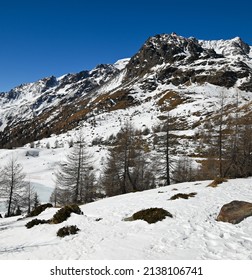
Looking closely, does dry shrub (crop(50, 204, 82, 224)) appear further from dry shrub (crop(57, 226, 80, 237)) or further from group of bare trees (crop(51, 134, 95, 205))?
group of bare trees (crop(51, 134, 95, 205))

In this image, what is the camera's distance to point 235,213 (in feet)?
35.7

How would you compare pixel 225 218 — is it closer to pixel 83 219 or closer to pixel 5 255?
pixel 83 219

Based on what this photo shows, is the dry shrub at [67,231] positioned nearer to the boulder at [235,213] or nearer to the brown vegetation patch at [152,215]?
the brown vegetation patch at [152,215]

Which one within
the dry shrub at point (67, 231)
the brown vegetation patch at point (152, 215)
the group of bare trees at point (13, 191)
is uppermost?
the brown vegetation patch at point (152, 215)

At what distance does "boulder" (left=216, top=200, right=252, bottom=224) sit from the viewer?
1064cm

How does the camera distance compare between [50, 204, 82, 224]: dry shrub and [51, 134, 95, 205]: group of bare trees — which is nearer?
[50, 204, 82, 224]: dry shrub

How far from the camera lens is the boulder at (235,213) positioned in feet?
34.9

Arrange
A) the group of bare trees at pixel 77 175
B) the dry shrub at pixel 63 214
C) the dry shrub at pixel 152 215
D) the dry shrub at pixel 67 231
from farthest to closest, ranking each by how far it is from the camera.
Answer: the group of bare trees at pixel 77 175 → the dry shrub at pixel 63 214 → the dry shrub at pixel 152 215 → the dry shrub at pixel 67 231

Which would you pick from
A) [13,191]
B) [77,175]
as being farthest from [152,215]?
[13,191]

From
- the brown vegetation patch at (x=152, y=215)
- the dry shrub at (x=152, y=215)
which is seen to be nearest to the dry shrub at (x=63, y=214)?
the brown vegetation patch at (x=152, y=215)

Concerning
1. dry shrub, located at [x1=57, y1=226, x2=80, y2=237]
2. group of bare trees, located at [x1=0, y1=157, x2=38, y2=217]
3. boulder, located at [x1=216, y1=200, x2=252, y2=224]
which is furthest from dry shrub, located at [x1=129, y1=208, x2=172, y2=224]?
group of bare trees, located at [x1=0, y1=157, x2=38, y2=217]
